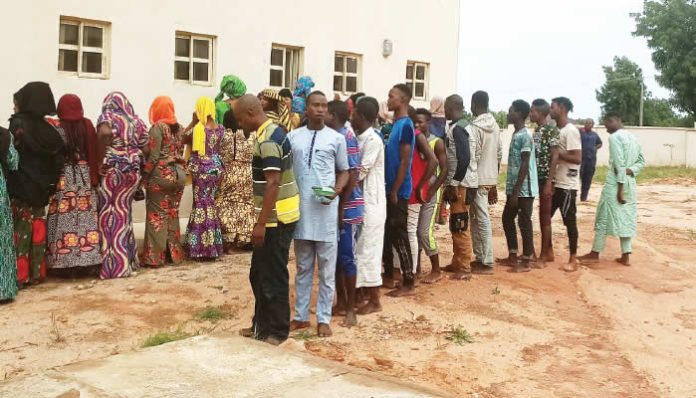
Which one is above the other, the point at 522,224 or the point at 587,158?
the point at 587,158

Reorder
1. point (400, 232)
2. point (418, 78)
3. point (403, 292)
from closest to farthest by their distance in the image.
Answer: point (400, 232) → point (403, 292) → point (418, 78)

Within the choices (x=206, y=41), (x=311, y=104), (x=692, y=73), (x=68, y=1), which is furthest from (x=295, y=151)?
(x=692, y=73)

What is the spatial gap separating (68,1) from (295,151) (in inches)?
190

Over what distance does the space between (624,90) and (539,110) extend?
47790 mm

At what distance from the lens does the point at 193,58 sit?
10.5 m

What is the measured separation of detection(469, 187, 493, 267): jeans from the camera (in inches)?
314

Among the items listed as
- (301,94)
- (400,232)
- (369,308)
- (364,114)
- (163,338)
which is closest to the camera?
(163,338)

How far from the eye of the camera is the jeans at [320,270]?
5656 mm

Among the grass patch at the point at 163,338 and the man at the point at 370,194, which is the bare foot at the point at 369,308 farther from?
the grass patch at the point at 163,338

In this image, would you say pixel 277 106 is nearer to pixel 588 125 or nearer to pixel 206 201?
pixel 206 201

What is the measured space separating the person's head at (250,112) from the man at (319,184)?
0.39 metres

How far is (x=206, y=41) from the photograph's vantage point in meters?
10.6

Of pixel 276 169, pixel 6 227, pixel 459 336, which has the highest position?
pixel 276 169

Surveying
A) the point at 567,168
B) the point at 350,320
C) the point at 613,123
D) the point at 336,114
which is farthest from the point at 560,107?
the point at 350,320
